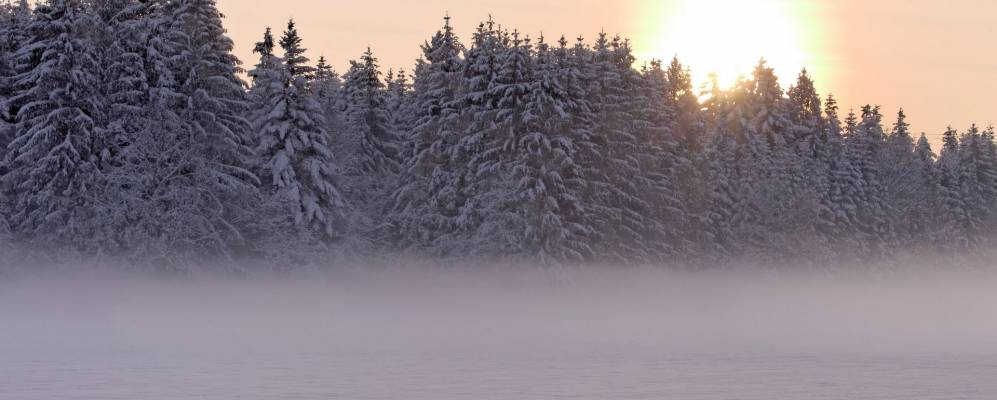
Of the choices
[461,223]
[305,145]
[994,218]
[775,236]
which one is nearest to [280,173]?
[305,145]

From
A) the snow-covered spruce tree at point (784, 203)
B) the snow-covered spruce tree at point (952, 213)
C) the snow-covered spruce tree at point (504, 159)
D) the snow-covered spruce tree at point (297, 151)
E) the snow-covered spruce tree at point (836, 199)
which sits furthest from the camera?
the snow-covered spruce tree at point (952, 213)

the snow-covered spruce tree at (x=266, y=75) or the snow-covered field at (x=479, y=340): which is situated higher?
the snow-covered spruce tree at (x=266, y=75)

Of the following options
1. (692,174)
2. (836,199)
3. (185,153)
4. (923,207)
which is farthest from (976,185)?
(185,153)

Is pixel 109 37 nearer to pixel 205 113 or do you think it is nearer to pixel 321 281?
pixel 205 113

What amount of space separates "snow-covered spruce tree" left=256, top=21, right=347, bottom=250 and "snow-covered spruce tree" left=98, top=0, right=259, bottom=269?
2016mm

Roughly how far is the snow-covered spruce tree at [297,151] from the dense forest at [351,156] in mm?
97

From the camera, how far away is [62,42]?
42.1 metres

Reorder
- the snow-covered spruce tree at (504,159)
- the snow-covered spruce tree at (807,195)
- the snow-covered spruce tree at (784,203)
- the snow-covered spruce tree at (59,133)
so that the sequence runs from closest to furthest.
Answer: the snow-covered spruce tree at (59,133)
the snow-covered spruce tree at (504,159)
the snow-covered spruce tree at (784,203)
the snow-covered spruce tree at (807,195)

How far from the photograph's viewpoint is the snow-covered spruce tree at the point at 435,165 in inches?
2062

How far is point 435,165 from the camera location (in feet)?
176

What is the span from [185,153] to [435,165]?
45.4ft

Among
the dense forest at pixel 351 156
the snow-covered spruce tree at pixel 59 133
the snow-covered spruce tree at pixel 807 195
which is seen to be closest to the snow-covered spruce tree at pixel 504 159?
the dense forest at pixel 351 156

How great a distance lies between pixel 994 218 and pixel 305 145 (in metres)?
73.4

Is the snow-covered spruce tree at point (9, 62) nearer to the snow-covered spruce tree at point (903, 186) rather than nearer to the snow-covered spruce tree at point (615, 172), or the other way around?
the snow-covered spruce tree at point (615, 172)
